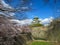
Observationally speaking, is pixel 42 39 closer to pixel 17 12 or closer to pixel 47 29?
pixel 47 29

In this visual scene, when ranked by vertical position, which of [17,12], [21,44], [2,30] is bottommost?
[21,44]

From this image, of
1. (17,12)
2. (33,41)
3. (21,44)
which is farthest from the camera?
(33,41)

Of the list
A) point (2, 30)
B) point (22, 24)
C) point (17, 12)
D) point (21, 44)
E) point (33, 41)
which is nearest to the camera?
point (2, 30)

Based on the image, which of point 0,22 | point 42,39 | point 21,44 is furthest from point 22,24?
point 42,39

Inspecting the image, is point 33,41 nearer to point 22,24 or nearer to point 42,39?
point 42,39

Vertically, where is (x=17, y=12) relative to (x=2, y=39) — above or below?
above

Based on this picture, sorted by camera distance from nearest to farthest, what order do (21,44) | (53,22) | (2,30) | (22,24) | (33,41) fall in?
(2,30) < (21,44) < (22,24) < (33,41) < (53,22)

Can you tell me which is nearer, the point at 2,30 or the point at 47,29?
the point at 2,30

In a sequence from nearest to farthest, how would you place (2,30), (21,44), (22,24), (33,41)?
(2,30)
(21,44)
(22,24)
(33,41)

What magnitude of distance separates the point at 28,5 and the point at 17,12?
33cm

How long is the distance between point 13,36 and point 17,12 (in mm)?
528

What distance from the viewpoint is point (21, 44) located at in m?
3.99

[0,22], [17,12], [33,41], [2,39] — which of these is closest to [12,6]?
[17,12]

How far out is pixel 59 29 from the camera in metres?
5.72
